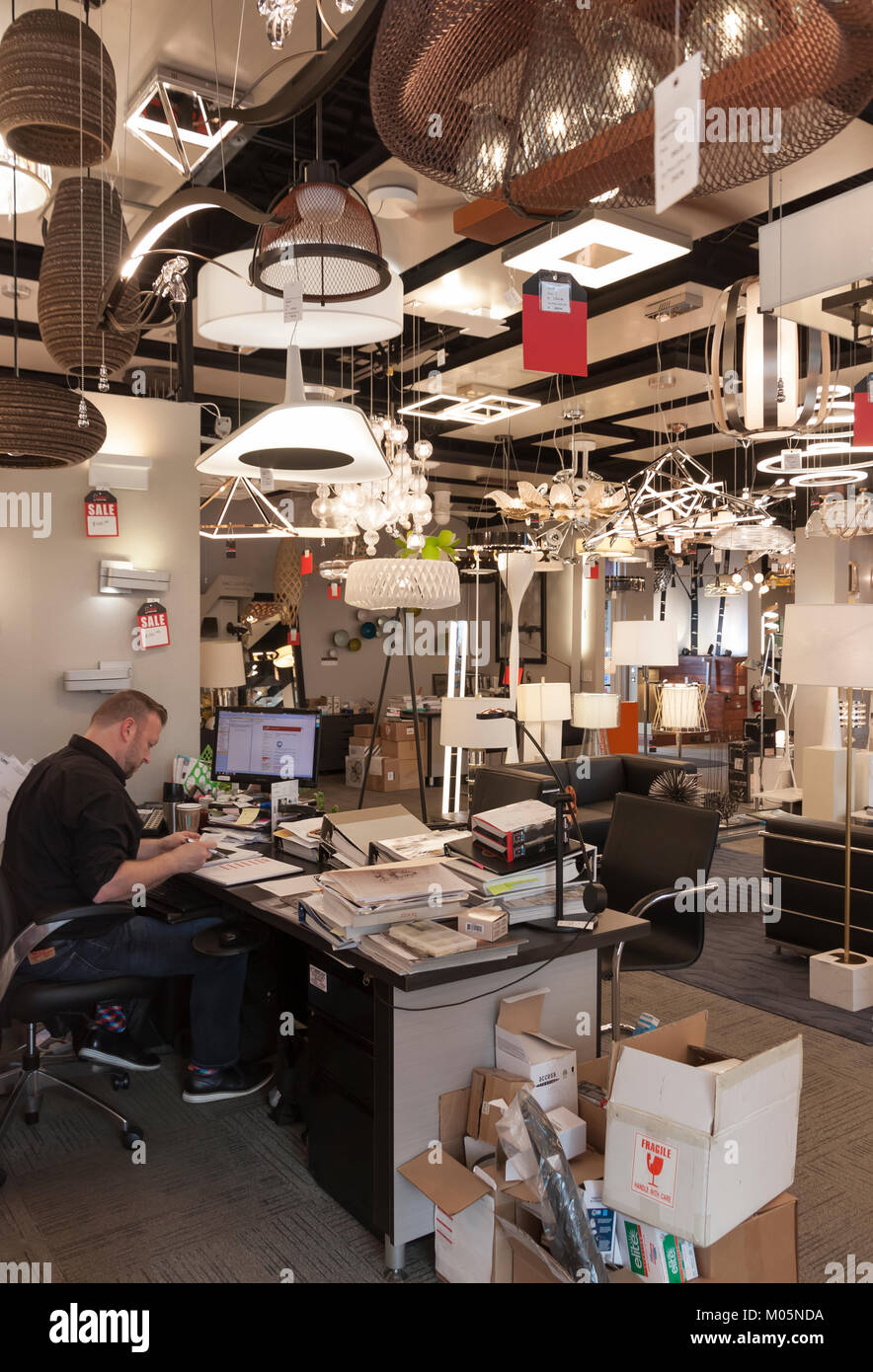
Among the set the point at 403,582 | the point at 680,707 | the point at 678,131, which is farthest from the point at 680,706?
the point at 678,131

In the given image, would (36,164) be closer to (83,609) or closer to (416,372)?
(83,609)

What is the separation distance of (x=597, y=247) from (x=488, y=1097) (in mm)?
3511

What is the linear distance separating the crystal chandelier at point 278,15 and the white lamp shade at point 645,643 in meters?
5.26

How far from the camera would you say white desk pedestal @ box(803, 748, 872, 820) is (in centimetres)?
732

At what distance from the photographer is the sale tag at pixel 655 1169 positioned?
1812 mm

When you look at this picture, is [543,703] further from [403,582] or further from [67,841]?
[67,841]

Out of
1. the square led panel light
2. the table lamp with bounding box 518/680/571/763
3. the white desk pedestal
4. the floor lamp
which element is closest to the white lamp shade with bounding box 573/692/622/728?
the table lamp with bounding box 518/680/571/763

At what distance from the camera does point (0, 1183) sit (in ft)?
8.85

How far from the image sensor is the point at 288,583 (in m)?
12.9

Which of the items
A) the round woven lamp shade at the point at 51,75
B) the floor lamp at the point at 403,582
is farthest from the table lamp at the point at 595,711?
the round woven lamp shade at the point at 51,75

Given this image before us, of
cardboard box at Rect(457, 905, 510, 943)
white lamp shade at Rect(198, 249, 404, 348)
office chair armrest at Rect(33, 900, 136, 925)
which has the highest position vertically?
white lamp shade at Rect(198, 249, 404, 348)

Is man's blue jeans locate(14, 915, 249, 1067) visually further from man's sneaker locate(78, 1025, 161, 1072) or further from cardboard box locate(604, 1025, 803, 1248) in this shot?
cardboard box locate(604, 1025, 803, 1248)

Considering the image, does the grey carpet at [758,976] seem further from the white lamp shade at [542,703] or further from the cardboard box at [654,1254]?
the cardboard box at [654,1254]

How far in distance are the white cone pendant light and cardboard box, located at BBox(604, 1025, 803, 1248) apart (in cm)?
163
